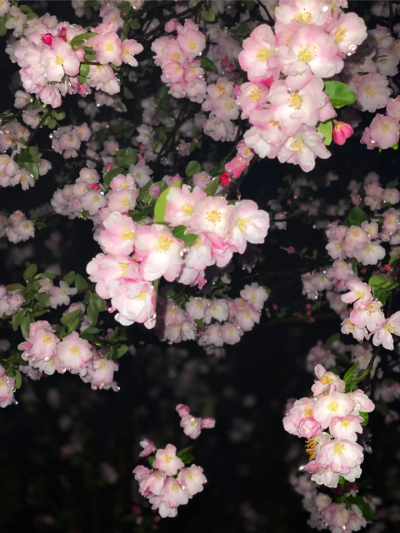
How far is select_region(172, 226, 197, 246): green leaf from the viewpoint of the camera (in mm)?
642

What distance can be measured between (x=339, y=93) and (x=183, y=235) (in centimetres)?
27

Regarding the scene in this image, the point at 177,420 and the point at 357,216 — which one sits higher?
the point at 357,216

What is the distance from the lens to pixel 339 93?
0.67 meters

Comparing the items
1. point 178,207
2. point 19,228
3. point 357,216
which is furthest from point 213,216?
point 19,228

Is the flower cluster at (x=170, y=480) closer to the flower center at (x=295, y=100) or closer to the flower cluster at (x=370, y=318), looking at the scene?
the flower cluster at (x=370, y=318)

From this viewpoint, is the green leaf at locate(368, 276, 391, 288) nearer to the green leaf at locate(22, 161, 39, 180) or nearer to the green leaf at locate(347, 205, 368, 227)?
the green leaf at locate(347, 205, 368, 227)

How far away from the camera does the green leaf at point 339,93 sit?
670 millimetres

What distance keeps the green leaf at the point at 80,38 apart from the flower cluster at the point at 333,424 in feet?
2.27

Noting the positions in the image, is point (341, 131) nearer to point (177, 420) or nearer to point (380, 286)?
point (380, 286)

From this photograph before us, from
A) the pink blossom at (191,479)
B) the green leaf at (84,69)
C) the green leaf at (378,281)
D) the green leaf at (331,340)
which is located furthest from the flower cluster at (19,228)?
the green leaf at (378,281)

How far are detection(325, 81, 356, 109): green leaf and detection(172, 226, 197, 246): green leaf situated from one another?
256 mm

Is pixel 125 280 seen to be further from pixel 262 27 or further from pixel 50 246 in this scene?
pixel 50 246

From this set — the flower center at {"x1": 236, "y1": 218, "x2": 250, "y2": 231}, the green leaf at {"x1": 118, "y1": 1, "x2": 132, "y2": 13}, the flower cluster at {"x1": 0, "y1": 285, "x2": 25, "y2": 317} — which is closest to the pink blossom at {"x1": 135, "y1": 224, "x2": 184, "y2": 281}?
the flower center at {"x1": 236, "y1": 218, "x2": 250, "y2": 231}

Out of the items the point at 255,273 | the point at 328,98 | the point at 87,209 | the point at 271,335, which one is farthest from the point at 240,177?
the point at 271,335
